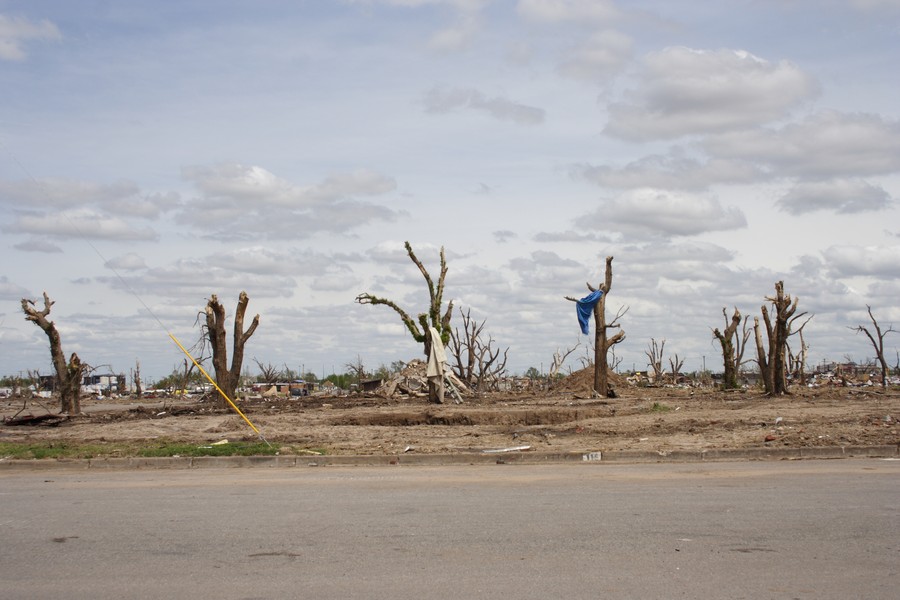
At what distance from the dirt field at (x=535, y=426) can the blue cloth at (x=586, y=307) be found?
8.40 feet

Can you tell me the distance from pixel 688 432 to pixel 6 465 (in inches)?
514

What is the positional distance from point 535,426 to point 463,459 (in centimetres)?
574

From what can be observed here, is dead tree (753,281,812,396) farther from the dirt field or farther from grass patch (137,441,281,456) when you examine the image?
grass patch (137,441,281,456)

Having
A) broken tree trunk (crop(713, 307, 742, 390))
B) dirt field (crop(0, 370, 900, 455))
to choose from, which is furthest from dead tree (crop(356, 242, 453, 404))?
broken tree trunk (crop(713, 307, 742, 390))

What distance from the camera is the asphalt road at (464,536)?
281 inches

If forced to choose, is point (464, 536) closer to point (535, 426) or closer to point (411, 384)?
point (535, 426)

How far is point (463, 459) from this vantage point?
15.6m

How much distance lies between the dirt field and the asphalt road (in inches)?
131

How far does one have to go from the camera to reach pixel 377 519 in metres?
9.79

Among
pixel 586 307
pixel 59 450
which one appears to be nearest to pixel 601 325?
pixel 586 307

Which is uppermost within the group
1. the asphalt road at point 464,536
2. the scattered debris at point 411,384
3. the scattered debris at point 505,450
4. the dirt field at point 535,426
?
the scattered debris at point 411,384

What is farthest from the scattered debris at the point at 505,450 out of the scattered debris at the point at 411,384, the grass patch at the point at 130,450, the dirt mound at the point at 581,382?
the dirt mound at the point at 581,382

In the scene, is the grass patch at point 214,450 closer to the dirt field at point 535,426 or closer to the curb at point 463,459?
the curb at point 463,459

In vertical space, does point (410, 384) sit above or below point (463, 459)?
above
